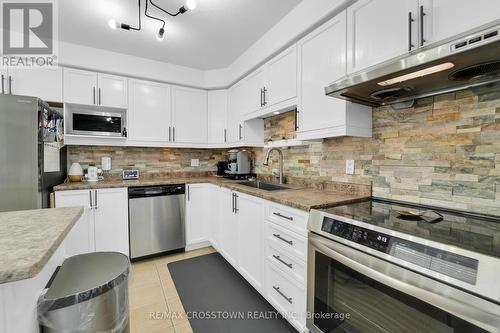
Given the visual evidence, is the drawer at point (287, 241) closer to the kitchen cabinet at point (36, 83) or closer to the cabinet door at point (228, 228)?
the cabinet door at point (228, 228)

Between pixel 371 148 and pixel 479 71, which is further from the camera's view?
pixel 371 148

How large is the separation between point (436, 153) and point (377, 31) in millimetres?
830

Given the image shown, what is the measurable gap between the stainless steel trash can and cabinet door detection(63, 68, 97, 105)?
218cm

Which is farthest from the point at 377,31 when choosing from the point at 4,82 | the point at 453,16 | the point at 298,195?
the point at 4,82

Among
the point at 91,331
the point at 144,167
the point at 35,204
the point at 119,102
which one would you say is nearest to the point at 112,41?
the point at 119,102

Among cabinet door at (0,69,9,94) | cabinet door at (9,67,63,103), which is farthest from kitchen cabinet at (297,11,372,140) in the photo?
cabinet door at (0,69,9,94)

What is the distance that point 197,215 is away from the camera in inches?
115

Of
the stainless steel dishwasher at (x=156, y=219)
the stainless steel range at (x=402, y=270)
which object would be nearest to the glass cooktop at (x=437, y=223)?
the stainless steel range at (x=402, y=270)

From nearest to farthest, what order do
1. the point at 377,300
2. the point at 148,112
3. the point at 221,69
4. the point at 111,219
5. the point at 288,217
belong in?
1. the point at 377,300
2. the point at 288,217
3. the point at 111,219
4. the point at 148,112
5. the point at 221,69

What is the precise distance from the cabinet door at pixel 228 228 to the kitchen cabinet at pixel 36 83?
2145 mm

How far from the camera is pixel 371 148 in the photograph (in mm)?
1697

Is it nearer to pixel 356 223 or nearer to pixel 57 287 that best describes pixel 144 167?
pixel 57 287

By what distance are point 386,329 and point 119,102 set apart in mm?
3229

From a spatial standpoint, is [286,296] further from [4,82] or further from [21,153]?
[4,82]
